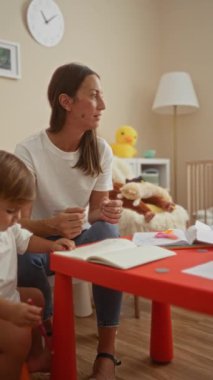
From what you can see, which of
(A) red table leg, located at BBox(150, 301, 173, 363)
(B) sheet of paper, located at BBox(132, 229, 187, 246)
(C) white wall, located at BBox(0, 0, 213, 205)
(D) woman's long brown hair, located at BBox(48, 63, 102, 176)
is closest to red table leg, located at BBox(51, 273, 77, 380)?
(B) sheet of paper, located at BBox(132, 229, 187, 246)

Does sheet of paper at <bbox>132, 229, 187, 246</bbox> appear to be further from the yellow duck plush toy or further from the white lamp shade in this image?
Result: the white lamp shade

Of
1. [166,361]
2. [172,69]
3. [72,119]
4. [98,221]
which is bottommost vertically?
[166,361]

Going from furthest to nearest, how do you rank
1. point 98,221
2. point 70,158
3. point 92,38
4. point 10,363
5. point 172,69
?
1. point 172,69
2. point 92,38
3. point 70,158
4. point 98,221
5. point 10,363

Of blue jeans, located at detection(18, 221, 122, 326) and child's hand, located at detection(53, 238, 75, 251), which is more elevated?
child's hand, located at detection(53, 238, 75, 251)

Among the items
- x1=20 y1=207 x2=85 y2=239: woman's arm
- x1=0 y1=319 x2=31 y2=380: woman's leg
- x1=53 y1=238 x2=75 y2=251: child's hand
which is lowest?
x1=0 y1=319 x2=31 y2=380: woman's leg

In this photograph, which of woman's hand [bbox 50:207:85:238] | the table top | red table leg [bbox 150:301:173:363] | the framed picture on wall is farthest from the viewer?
the framed picture on wall

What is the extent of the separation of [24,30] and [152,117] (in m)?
1.31

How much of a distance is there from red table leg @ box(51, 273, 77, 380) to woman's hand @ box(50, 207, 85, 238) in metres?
0.20

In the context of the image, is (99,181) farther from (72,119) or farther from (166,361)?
(166,361)

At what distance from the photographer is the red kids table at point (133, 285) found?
633 millimetres

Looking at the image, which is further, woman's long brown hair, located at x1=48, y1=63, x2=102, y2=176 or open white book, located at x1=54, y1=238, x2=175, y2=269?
woman's long brown hair, located at x1=48, y1=63, x2=102, y2=176

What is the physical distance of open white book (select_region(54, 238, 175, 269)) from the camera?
30.9 inches

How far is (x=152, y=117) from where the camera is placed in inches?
131

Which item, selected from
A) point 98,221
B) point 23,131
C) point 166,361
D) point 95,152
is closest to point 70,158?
point 95,152
